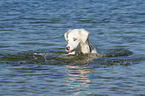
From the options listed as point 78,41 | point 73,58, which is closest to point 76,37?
point 78,41

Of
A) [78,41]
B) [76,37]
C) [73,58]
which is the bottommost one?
[73,58]

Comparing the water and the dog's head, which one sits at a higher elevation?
the dog's head

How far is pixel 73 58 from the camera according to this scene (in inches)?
544

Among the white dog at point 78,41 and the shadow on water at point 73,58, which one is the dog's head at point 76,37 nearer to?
the white dog at point 78,41

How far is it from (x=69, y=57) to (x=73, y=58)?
15 centimetres

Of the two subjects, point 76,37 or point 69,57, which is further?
point 69,57

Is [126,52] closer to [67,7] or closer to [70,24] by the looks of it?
[70,24]

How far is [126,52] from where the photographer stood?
1468 cm

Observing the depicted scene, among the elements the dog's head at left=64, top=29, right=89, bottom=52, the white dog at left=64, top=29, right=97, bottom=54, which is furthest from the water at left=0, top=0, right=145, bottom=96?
the dog's head at left=64, top=29, right=89, bottom=52

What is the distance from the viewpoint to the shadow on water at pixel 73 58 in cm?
1317

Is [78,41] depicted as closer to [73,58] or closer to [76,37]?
[76,37]

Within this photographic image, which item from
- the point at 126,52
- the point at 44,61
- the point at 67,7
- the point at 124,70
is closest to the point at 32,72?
the point at 44,61

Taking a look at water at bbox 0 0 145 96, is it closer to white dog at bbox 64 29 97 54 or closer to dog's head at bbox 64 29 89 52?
white dog at bbox 64 29 97 54

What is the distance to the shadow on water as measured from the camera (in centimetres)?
1317
